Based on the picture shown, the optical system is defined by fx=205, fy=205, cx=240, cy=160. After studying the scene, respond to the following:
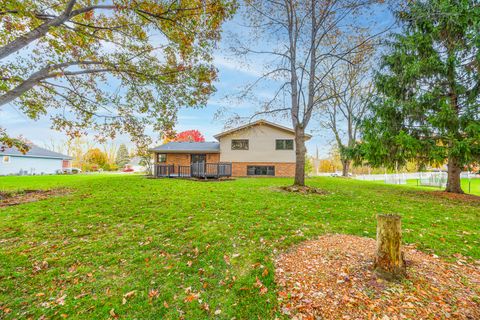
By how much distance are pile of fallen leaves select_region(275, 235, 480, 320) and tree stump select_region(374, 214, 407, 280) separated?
0.36ft

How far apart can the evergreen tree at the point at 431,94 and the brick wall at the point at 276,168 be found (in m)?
8.85

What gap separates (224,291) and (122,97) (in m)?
7.74

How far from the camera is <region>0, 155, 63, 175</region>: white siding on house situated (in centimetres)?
2533

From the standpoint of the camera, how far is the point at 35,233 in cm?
468

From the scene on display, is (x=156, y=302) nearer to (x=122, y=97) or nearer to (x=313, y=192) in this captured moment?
(x=122, y=97)

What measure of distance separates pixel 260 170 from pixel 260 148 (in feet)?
6.95

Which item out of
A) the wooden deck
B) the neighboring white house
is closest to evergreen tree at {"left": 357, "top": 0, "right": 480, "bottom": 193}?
the wooden deck

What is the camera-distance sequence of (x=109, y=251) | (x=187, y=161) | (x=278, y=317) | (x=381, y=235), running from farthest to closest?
1. (x=187, y=161)
2. (x=109, y=251)
3. (x=381, y=235)
4. (x=278, y=317)

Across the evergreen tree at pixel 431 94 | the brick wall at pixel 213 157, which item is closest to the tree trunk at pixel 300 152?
the evergreen tree at pixel 431 94

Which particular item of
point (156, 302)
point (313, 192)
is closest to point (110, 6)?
point (156, 302)

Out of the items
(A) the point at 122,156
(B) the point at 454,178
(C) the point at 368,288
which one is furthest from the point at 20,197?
(A) the point at 122,156

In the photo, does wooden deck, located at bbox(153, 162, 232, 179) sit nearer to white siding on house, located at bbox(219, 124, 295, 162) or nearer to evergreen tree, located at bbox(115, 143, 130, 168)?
white siding on house, located at bbox(219, 124, 295, 162)

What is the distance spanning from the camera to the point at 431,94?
9.09m

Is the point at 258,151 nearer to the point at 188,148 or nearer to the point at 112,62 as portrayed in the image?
the point at 188,148
